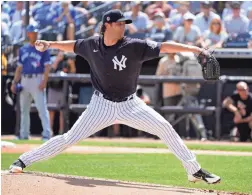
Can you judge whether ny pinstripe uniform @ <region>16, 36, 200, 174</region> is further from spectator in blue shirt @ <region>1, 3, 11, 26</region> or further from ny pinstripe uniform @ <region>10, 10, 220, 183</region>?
spectator in blue shirt @ <region>1, 3, 11, 26</region>

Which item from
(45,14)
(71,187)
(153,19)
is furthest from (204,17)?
(71,187)

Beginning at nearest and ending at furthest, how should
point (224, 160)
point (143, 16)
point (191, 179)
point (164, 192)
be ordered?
point (164, 192), point (191, 179), point (224, 160), point (143, 16)

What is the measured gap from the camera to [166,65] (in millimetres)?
14578

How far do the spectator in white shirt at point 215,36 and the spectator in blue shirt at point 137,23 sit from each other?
4.53ft

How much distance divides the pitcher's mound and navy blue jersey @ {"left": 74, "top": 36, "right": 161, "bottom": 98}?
86 centimetres

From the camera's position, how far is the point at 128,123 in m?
6.87

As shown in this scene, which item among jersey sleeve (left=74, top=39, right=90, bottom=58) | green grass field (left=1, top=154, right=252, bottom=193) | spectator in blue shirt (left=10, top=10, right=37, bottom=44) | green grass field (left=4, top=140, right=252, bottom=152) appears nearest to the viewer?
jersey sleeve (left=74, top=39, right=90, bottom=58)

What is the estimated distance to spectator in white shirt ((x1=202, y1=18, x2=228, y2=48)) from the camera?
47.5 ft

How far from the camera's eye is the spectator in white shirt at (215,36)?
47.5 feet

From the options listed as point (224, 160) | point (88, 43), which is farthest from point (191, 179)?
point (224, 160)

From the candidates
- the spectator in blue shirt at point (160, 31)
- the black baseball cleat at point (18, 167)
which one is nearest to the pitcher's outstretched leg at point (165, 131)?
the black baseball cleat at point (18, 167)

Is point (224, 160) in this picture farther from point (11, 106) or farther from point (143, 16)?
point (11, 106)

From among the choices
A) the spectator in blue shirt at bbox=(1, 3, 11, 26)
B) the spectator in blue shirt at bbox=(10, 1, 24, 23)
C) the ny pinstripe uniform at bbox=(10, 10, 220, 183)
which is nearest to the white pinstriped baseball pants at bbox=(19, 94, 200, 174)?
the ny pinstripe uniform at bbox=(10, 10, 220, 183)

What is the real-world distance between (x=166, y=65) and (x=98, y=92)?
7722 millimetres
